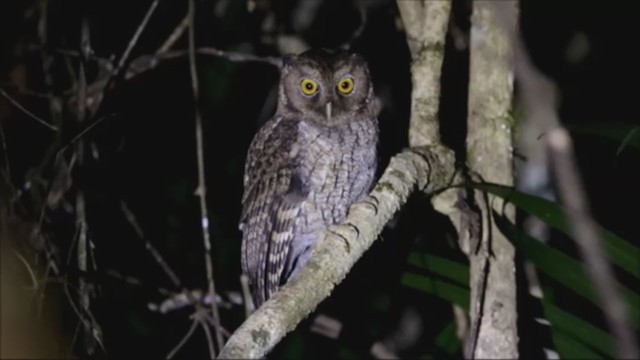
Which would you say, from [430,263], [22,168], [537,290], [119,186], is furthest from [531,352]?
[22,168]

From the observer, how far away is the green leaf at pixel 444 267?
7.41ft

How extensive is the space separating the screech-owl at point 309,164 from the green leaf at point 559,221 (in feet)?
2.15

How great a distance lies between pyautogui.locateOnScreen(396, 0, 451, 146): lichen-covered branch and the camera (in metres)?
2.38

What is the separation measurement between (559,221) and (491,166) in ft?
1.52

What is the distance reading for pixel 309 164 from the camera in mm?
2629

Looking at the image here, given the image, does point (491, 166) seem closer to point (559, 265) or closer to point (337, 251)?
point (559, 265)

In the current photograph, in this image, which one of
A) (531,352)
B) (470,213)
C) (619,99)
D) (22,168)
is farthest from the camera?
(619,99)

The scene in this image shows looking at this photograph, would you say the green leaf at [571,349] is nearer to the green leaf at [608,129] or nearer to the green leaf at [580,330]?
the green leaf at [580,330]

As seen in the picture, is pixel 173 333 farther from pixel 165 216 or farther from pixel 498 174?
pixel 498 174

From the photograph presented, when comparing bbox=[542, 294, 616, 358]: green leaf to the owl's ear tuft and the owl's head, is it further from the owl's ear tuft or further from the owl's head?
the owl's ear tuft

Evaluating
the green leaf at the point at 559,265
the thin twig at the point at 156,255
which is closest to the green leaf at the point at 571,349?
the green leaf at the point at 559,265

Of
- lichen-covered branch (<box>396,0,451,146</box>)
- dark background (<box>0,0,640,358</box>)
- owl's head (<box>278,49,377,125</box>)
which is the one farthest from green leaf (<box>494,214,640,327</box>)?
dark background (<box>0,0,640,358</box>)

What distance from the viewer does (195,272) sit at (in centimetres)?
333

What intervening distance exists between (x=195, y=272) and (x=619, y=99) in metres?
1.63
